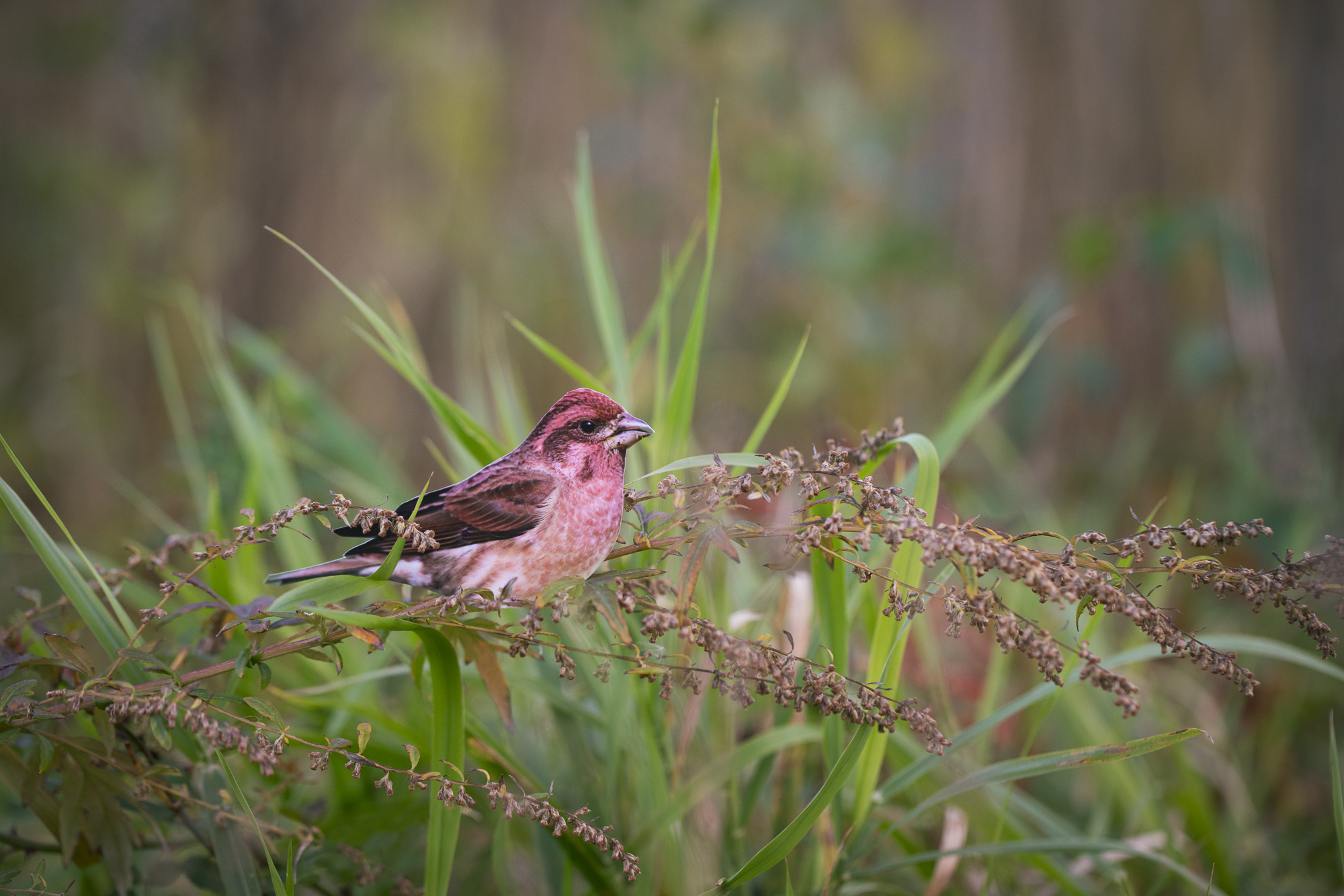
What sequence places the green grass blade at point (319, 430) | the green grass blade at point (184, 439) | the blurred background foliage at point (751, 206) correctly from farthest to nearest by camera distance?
the blurred background foliage at point (751, 206), the green grass blade at point (319, 430), the green grass blade at point (184, 439)

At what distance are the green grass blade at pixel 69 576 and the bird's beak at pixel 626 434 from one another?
589 millimetres

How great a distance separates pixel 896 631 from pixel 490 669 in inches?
20.6

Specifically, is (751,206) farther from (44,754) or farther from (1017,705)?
(44,754)

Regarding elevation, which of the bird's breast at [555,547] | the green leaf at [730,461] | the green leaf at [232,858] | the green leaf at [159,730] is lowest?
the green leaf at [232,858]

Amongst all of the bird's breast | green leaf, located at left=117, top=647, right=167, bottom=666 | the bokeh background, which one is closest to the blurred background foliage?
the bokeh background

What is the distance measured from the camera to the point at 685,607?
86 cm

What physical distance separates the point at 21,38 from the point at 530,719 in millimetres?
4977

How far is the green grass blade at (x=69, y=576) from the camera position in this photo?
0.99 m

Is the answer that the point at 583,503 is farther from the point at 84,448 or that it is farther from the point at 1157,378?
the point at 1157,378

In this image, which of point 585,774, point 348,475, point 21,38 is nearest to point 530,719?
point 585,774

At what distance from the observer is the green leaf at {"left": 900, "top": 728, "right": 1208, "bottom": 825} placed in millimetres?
1062

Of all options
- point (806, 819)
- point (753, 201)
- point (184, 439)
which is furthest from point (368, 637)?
point (753, 201)

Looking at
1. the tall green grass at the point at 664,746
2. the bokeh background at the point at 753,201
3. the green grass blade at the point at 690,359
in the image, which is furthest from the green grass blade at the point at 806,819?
the bokeh background at the point at 753,201

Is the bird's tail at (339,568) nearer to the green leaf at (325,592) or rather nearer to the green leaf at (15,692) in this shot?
the green leaf at (325,592)
